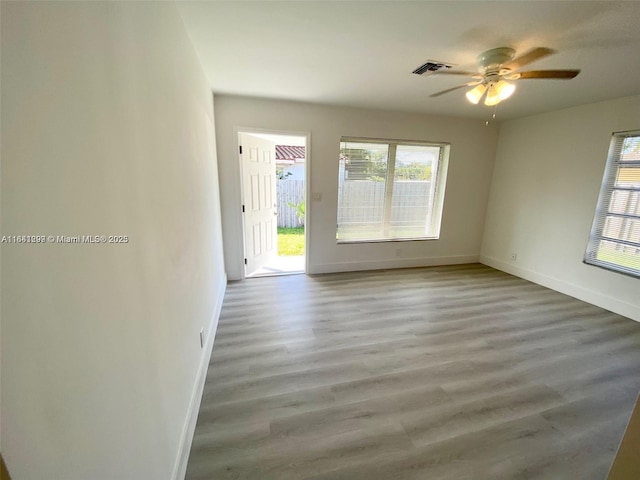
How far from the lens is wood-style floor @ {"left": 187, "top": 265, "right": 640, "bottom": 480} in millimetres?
1358

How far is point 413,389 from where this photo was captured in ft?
5.97

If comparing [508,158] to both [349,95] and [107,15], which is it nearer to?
[349,95]

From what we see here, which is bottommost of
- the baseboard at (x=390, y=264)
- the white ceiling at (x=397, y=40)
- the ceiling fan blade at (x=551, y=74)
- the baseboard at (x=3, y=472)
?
the baseboard at (x=390, y=264)

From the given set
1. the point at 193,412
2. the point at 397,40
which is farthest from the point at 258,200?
the point at 193,412

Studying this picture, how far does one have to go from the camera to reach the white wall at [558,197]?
9.75ft

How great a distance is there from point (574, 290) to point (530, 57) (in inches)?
119

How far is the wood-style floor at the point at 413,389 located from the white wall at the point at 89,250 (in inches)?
20.6

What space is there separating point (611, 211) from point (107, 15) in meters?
4.63

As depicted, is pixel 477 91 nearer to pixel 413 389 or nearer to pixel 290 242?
pixel 413 389

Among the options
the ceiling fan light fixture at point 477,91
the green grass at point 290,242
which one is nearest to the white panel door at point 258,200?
the green grass at point 290,242

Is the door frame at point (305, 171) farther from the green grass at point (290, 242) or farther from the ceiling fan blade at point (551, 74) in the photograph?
the ceiling fan blade at point (551, 74)

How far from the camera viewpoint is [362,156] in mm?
3896

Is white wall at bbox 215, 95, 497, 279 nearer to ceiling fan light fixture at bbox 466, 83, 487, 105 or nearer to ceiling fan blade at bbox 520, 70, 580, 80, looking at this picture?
ceiling fan light fixture at bbox 466, 83, 487, 105

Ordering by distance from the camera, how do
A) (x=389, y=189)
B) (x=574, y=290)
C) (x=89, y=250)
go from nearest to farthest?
(x=89, y=250) < (x=574, y=290) < (x=389, y=189)
